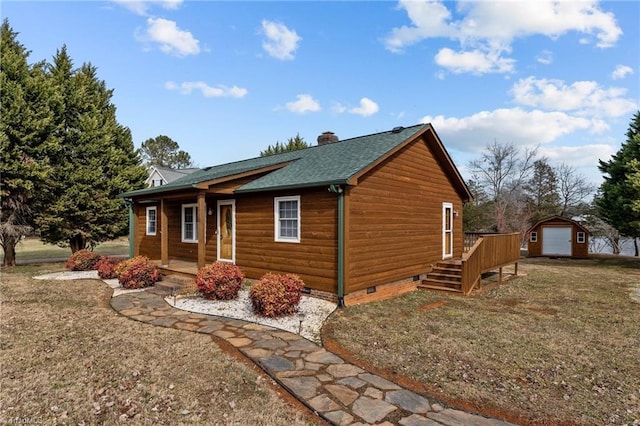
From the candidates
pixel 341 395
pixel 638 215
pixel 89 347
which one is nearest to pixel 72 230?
pixel 89 347

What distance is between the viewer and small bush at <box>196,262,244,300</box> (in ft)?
27.2

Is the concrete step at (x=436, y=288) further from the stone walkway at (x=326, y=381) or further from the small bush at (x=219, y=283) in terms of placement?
the stone walkway at (x=326, y=381)

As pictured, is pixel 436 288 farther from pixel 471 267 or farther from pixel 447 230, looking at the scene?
pixel 447 230

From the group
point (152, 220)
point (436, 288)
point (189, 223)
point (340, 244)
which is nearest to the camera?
point (340, 244)

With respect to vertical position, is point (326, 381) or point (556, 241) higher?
point (556, 241)

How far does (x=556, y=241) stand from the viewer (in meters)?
21.9

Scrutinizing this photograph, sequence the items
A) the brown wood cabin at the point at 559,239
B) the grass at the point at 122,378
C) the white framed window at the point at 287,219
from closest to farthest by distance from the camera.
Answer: the grass at the point at 122,378 < the white framed window at the point at 287,219 < the brown wood cabin at the point at 559,239

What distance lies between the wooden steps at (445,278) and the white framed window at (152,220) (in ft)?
37.5

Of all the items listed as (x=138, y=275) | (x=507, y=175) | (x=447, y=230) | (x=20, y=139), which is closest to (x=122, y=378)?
(x=138, y=275)

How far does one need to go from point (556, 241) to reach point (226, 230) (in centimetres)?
2114

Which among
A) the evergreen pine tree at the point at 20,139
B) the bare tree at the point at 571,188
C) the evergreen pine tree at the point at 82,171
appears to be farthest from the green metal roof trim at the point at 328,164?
the bare tree at the point at 571,188

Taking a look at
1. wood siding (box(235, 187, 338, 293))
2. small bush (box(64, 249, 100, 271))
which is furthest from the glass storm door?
small bush (box(64, 249, 100, 271))

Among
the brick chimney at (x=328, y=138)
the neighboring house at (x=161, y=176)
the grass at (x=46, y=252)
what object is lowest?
the grass at (x=46, y=252)

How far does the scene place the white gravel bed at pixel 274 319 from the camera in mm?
6508
